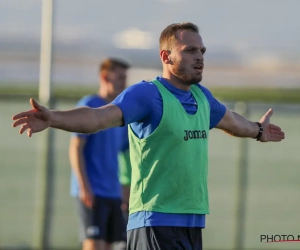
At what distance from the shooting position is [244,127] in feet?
24.0

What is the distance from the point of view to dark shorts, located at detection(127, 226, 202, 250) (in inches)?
254

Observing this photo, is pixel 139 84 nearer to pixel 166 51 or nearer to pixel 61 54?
pixel 166 51

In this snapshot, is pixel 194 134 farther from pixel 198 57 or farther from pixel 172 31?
pixel 172 31

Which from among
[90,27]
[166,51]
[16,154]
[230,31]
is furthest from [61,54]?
[166,51]

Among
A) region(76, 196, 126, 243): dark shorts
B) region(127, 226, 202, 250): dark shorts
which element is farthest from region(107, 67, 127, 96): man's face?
region(127, 226, 202, 250): dark shorts

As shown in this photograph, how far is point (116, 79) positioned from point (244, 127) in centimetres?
279

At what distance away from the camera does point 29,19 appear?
3094cm

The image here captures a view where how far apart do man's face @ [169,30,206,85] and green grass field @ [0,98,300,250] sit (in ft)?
19.3

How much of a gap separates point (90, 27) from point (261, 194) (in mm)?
21358

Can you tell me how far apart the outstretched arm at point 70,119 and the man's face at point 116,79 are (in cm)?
355

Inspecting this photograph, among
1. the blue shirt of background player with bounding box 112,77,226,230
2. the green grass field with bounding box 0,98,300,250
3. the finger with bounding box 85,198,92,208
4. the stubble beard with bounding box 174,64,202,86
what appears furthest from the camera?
the green grass field with bounding box 0,98,300,250

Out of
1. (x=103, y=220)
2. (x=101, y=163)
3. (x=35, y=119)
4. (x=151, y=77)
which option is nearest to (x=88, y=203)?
(x=103, y=220)

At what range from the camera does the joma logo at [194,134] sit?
6.50m

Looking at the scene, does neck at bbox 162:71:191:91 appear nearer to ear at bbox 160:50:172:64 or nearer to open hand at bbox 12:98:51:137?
ear at bbox 160:50:172:64
